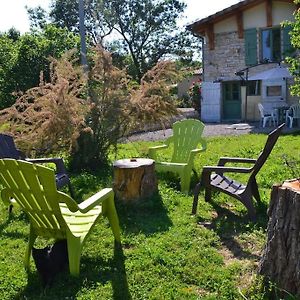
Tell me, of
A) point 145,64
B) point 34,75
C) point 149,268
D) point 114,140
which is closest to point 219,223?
point 149,268

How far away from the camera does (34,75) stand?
14.2 metres

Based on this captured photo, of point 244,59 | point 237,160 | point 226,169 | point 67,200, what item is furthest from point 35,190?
A: point 244,59

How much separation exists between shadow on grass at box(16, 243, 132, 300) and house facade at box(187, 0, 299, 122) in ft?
44.4

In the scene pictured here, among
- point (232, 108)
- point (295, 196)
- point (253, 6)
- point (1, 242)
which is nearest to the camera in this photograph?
point (295, 196)

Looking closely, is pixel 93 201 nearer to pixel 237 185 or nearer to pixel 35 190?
pixel 35 190

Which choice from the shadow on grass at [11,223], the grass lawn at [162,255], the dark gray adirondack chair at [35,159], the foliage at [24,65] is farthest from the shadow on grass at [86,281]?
the foliage at [24,65]

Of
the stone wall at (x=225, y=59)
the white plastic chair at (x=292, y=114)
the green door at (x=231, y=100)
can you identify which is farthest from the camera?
the green door at (x=231, y=100)

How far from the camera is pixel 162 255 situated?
3682 millimetres

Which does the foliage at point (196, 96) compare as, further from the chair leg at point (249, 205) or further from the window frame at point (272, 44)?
the chair leg at point (249, 205)

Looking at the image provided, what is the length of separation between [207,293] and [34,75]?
12.3 metres

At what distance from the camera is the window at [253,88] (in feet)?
56.5

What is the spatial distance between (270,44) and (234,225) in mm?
13831

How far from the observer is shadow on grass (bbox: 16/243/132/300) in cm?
312

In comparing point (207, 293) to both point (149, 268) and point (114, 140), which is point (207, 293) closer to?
point (149, 268)
